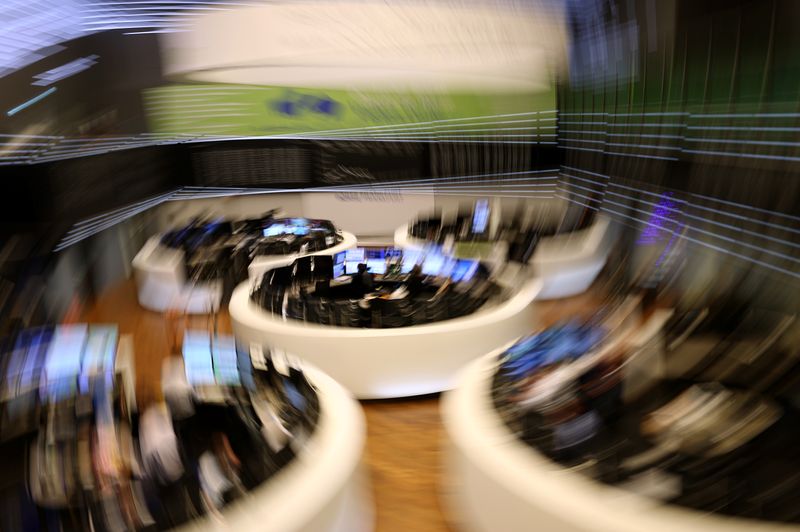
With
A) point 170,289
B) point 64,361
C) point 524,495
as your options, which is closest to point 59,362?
point 64,361

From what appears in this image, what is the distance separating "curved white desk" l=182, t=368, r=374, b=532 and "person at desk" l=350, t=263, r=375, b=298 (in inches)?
71.4

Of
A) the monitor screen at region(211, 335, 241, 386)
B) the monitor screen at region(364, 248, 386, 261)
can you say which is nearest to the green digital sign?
the monitor screen at region(364, 248, 386, 261)

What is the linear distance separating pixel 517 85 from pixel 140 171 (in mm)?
4338

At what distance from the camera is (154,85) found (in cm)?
538

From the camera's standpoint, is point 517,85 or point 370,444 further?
point 517,85

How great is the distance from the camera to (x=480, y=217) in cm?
580

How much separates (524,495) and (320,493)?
57 centimetres

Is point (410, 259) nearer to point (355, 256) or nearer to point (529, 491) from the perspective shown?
point (355, 256)

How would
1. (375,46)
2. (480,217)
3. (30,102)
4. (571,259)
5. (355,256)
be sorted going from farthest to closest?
(480,217)
(375,46)
(571,259)
(355,256)
(30,102)

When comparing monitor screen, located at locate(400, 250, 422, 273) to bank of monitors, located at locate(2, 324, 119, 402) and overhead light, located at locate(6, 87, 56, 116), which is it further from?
overhead light, located at locate(6, 87, 56, 116)

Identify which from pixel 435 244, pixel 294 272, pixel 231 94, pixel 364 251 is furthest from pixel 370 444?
pixel 231 94

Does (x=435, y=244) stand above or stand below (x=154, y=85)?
below

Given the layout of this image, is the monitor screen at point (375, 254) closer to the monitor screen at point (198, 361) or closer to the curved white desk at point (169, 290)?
the curved white desk at point (169, 290)

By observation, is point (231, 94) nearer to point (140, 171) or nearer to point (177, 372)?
point (140, 171)
